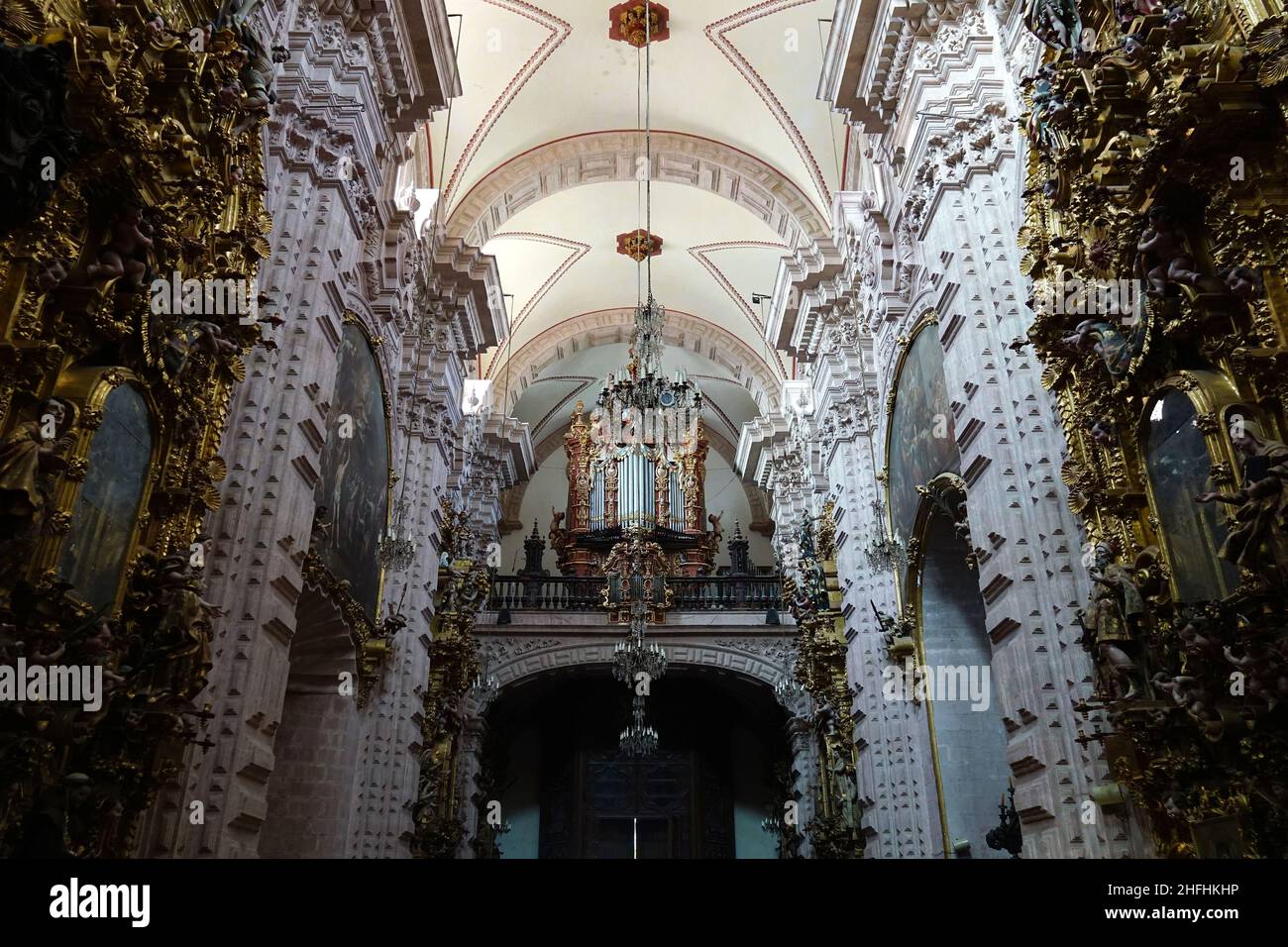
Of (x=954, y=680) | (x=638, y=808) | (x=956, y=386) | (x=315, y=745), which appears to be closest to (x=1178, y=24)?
(x=956, y=386)

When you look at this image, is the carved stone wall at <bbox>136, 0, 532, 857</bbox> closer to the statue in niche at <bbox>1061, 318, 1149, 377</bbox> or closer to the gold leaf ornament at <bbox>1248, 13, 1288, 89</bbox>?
the statue in niche at <bbox>1061, 318, 1149, 377</bbox>

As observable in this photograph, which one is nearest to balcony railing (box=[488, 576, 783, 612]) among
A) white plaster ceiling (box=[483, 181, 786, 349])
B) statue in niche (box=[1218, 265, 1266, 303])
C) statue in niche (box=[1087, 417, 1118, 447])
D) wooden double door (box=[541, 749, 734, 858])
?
wooden double door (box=[541, 749, 734, 858])

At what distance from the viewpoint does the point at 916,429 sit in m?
10.3

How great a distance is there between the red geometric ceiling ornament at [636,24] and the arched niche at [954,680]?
8458mm

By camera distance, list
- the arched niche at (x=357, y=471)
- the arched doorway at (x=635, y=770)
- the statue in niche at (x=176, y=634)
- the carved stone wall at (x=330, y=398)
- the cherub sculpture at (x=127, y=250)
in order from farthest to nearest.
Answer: the arched doorway at (x=635, y=770) → the arched niche at (x=357, y=471) → the carved stone wall at (x=330, y=398) → the statue in niche at (x=176, y=634) → the cherub sculpture at (x=127, y=250)

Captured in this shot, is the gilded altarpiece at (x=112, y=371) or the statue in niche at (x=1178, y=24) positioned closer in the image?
the gilded altarpiece at (x=112, y=371)

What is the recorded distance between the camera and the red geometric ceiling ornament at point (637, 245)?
19.4 metres

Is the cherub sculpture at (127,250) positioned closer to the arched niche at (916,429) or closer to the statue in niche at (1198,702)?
the statue in niche at (1198,702)

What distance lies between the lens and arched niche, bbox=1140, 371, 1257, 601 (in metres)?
4.63

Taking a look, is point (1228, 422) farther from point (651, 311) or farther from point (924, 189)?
point (651, 311)

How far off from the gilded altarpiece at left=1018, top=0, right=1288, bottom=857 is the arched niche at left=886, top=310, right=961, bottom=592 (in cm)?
288

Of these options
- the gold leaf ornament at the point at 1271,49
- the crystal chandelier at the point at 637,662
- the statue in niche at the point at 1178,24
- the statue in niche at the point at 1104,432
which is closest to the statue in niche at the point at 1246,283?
the gold leaf ornament at the point at 1271,49
